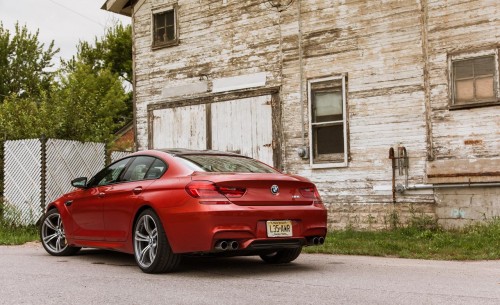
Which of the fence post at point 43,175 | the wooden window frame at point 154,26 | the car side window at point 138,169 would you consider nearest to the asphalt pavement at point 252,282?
the car side window at point 138,169

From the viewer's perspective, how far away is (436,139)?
12414 mm

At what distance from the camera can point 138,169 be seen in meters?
8.47

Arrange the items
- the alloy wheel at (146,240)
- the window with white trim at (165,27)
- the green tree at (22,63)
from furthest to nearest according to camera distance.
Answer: the green tree at (22,63), the window with white trim at (165,27), the alloy wheel at (146,240)

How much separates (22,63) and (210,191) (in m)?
40.3

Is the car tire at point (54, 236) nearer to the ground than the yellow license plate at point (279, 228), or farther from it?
nearer to the ground

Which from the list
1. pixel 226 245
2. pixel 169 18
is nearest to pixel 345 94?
pixel 169 18

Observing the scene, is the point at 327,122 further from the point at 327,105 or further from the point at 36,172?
the point at 36,172

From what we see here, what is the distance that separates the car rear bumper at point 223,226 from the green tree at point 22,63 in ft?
125

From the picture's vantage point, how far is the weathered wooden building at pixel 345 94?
1207 centimetres

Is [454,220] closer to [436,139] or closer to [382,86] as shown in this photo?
[436,139]

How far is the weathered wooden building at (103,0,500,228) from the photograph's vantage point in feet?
39.6

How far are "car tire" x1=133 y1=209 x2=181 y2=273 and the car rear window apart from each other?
76 centimetres

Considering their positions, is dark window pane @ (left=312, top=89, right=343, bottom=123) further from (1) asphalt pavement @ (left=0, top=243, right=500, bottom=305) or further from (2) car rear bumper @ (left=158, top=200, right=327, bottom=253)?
(2) car rear bumper @ (left=158, top=200, right=327, bottom=253)

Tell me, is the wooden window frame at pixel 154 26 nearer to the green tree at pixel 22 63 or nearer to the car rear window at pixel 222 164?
the car rear window at pixel 222 164
